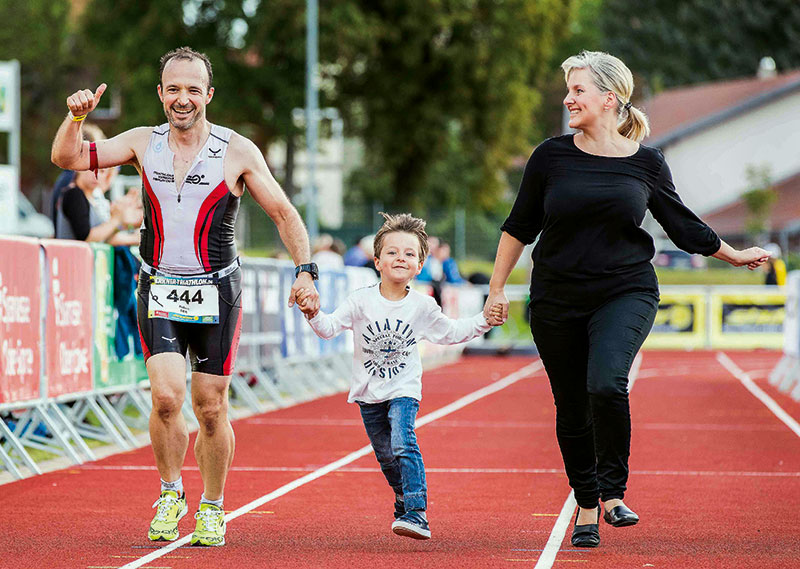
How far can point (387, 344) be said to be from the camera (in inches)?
291

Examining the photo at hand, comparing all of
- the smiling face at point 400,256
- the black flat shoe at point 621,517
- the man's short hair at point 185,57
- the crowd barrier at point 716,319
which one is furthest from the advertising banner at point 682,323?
the man's short hair at point 185,57

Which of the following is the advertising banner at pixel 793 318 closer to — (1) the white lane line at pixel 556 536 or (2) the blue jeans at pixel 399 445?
(1) the white lane line at pixel 556 536

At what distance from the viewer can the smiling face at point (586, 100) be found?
705 cm

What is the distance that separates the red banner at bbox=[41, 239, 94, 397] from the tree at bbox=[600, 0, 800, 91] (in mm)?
72143

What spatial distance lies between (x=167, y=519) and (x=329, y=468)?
387 centimetres

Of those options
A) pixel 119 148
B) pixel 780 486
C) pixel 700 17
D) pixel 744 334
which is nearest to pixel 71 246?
pixel 119 148

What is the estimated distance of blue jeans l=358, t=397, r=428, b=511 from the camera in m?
7.21

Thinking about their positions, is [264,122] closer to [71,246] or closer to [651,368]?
[651,368]

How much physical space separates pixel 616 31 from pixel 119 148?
271 ft

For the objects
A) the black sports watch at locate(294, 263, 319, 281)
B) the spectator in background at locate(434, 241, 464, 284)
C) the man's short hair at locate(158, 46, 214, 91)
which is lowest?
the spectator in background at locate(434, 241, 464, 284)

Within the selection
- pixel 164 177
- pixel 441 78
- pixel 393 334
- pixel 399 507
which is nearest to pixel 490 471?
pixel 399 507

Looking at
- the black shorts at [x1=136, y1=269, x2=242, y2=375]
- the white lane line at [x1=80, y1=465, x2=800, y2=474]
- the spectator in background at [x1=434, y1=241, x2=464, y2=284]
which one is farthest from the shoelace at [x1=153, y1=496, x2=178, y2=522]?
the spectator in background at [x1=434, y1=241, x2=464, y2=284]

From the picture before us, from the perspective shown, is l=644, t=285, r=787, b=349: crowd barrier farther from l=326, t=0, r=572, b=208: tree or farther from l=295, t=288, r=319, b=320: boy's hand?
l=295, t=288, r=319, b=320: boy's hand

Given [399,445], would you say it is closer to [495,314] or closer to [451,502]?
[495,314]
